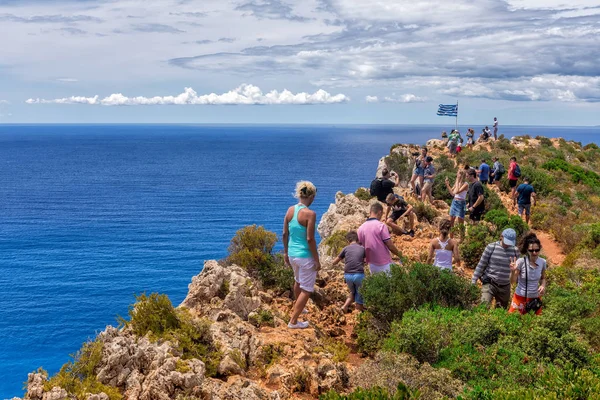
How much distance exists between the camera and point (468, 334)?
7453 millimetres

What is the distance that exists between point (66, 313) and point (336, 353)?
34807mm

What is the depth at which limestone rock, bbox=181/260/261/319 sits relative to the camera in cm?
859

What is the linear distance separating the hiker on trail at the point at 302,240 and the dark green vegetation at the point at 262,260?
2352mm

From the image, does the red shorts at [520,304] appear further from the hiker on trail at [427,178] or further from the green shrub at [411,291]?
the hiker on trail at [427,178]

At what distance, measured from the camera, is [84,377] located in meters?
6.25

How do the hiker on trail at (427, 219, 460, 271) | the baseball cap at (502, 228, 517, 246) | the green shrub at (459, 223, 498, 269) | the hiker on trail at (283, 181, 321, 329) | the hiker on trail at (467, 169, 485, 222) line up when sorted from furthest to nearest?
the hiker on trail at (467, 169, 485, 222), the green shrub at (459, 223, 498, 269), the hiker on trail at (427, 219, 460, 271), the baseball cap at (502, 228, 517, 246), the hiker on trail at (283, 181, 321, 329)

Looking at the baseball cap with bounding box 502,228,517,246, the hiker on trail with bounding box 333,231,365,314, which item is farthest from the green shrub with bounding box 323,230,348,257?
the baseball cap with bounding box 502,228,517,246

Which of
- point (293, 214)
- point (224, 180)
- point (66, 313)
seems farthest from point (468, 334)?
point (224, 180)

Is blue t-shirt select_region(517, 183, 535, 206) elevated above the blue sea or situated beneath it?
elevated above

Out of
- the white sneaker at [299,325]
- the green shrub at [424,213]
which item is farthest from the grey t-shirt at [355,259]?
the green shrub at [424,213]

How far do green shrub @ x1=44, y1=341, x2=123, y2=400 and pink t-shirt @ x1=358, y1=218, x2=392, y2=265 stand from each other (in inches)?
193

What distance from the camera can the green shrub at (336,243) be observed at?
47.2 feet

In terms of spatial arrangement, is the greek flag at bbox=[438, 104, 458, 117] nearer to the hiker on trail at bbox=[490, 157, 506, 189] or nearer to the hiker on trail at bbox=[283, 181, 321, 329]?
the hiker on trail at bbox=[490, 157, 506, 189]

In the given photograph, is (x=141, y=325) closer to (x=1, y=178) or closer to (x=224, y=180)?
(x=224, y=180)
